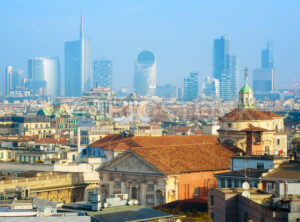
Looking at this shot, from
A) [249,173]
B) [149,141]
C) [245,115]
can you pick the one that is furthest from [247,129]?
[249,173]

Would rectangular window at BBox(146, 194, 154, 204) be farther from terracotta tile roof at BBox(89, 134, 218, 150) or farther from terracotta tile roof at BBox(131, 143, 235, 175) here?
terracotta tile roof at BBox(89, 134, 218, 150)

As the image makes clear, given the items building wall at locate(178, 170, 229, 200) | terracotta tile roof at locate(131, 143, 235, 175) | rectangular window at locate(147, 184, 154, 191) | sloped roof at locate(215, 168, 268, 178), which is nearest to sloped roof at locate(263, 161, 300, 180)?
sloped roof at locate(215, 168, 268, 178)

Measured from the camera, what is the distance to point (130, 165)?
51531mm

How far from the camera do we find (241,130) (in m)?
64.2

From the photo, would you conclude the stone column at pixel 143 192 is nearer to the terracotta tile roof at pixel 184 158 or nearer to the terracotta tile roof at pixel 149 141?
the terracotta tile roof at pixel 184 158

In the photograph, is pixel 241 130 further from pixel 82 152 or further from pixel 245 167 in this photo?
pixel 245 167

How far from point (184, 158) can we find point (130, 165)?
3174 mm

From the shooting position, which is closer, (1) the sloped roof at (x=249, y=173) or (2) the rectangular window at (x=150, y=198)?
(1) the sloped roof at (x=249, y=173)

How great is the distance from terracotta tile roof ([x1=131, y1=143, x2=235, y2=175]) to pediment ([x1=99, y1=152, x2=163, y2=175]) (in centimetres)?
26

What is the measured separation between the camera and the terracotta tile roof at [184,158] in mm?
50531

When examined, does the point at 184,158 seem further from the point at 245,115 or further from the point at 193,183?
the point at 245,115

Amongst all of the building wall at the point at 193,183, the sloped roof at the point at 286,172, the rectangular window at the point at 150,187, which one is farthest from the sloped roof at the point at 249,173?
the rectangular window at the point at 150,187

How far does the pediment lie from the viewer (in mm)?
50406

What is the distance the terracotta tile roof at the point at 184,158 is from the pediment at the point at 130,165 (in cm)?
26
